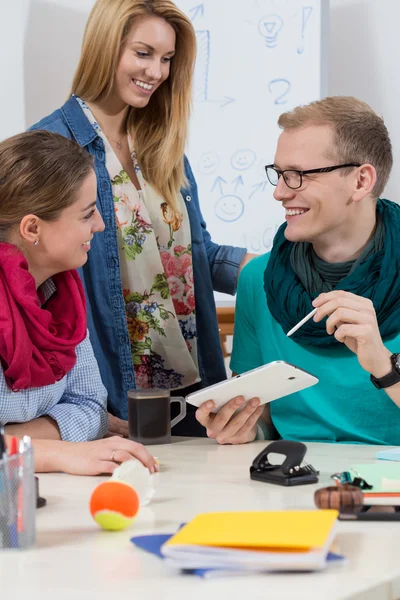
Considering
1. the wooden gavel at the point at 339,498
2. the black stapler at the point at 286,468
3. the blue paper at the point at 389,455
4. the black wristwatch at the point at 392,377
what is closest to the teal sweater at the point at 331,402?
the black wristwatch at the point at 392,377

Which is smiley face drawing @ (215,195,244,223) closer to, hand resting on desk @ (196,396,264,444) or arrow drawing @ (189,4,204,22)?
arrow drawing @ (189,4,204,22)

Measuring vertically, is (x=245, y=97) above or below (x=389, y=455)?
above

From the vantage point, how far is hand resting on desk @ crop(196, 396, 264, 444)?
171 centimetres

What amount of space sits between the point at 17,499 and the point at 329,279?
111cm

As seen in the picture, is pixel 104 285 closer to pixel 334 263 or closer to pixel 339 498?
pixel 334 263

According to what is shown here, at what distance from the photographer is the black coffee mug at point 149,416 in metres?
1.75

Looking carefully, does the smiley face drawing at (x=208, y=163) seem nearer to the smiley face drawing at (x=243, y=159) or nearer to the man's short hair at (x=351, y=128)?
the smiley face drawing at (x=243, y=159)

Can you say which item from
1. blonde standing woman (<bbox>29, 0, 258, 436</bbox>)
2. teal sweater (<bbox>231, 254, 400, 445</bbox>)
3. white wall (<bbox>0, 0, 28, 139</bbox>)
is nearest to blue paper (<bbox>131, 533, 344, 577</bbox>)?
teal sweater (<bbox>231, 254, 400, 445</bbox>)

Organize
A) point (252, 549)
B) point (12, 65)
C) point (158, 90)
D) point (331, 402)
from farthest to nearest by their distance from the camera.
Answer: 1. point (12, 65)
2. point (158, 90)
3. point (331, 402)
4. point (252, 549)

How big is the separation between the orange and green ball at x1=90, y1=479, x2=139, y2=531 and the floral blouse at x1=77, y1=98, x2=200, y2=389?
110 cm

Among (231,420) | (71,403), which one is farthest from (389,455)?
(71,403)

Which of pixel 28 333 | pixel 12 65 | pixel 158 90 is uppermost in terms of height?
pixel 12 65

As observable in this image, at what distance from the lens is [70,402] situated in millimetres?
1804

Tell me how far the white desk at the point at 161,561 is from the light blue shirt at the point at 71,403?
22 centimetres
